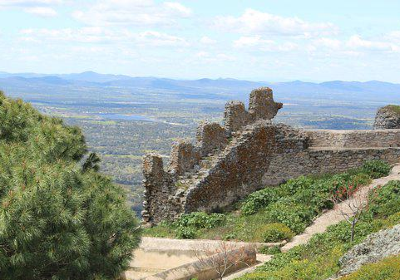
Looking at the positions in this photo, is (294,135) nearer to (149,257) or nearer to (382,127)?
(382,127)

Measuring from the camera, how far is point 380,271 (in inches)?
444

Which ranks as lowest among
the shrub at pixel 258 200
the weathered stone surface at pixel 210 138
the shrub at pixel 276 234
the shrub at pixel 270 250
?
the shrub at pixel 270 250

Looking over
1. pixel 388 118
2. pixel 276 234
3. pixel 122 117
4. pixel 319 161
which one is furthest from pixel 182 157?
pixel 122 117

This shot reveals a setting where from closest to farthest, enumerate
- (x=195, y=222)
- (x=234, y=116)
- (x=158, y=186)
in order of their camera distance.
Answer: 1. (x=195, y=222)
2. (x=158, y=186)
3. (x=234, y=116)

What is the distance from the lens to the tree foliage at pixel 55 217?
1198 centimetres

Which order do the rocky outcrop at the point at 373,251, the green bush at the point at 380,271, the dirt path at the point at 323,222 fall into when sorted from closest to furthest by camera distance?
the green bush at the point at 380,271 < the rocky outcrop at the point at 373,251 < the dirt path at the point at 323,222

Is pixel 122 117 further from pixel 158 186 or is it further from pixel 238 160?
pixel 158 186

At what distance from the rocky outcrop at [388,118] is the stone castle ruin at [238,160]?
7.74 feet

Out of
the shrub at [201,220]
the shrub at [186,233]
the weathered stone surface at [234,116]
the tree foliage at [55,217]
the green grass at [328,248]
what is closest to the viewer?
the tree foliage at [55,217]

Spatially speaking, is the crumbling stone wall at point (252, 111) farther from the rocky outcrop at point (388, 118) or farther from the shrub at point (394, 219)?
the shrub at point (394, 219)

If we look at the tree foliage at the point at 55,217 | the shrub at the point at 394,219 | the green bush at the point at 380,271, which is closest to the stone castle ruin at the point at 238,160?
the shrub at the point at 394,219

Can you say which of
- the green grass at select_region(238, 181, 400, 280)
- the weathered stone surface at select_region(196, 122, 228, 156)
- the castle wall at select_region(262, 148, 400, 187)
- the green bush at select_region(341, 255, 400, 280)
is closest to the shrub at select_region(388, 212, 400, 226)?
the green grass at select_region(238, 181, 400, 280)

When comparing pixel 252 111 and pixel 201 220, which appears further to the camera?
pixel 252 111

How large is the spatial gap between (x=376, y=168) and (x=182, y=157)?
24.5 feet
